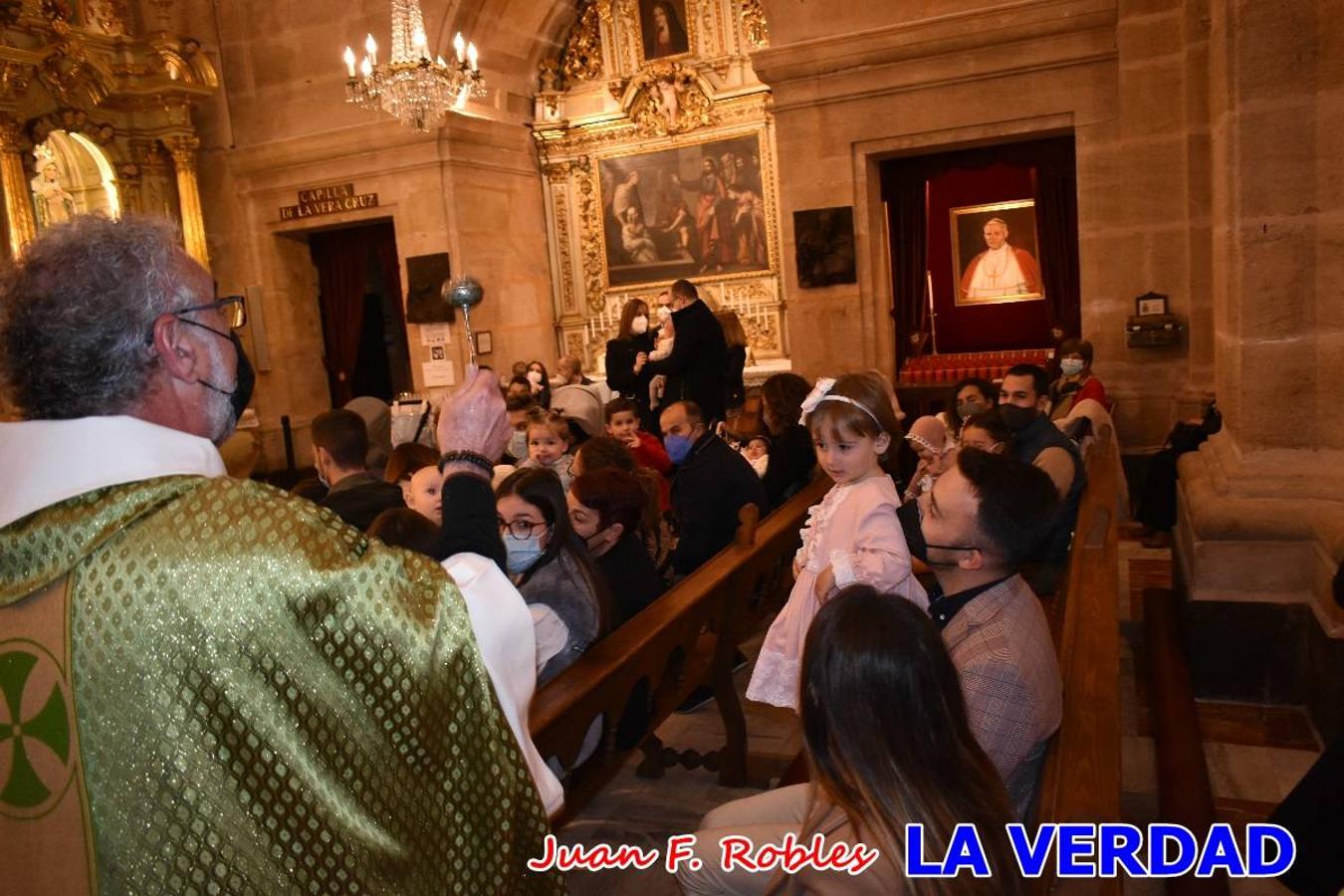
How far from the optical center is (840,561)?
283cm

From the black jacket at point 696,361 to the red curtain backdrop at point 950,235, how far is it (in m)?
4.02

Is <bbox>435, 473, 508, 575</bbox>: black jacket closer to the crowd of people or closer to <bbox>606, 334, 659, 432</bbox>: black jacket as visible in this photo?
the crowd of people

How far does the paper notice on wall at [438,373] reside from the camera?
11555mm

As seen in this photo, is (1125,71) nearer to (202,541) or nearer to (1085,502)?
(1085,502)

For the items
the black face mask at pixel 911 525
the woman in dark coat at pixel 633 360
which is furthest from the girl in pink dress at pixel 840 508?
the woman in dark coat at pixel 633 360

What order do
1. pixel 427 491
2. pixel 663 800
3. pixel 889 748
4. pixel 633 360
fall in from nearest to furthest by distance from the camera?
pixel 889 748 → pixel 663 800 → pixel 427 491 → pixel 633 360

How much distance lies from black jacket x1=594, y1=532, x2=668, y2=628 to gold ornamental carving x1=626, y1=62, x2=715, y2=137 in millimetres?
9133

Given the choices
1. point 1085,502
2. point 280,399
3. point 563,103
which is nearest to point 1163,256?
point 1085,502

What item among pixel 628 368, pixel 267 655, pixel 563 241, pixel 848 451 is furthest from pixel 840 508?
pixel 563 241

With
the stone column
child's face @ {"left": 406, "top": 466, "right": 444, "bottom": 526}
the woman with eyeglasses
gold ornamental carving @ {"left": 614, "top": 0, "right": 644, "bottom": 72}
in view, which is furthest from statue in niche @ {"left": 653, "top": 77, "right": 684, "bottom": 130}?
the woman with eyeglasses

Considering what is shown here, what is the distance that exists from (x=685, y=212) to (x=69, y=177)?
7.21 meters

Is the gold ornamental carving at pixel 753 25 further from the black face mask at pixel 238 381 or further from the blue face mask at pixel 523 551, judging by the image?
the black face mask at pixel 238 381

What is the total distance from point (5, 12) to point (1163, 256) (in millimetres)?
11384

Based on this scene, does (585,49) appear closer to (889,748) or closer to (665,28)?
(665,28)
